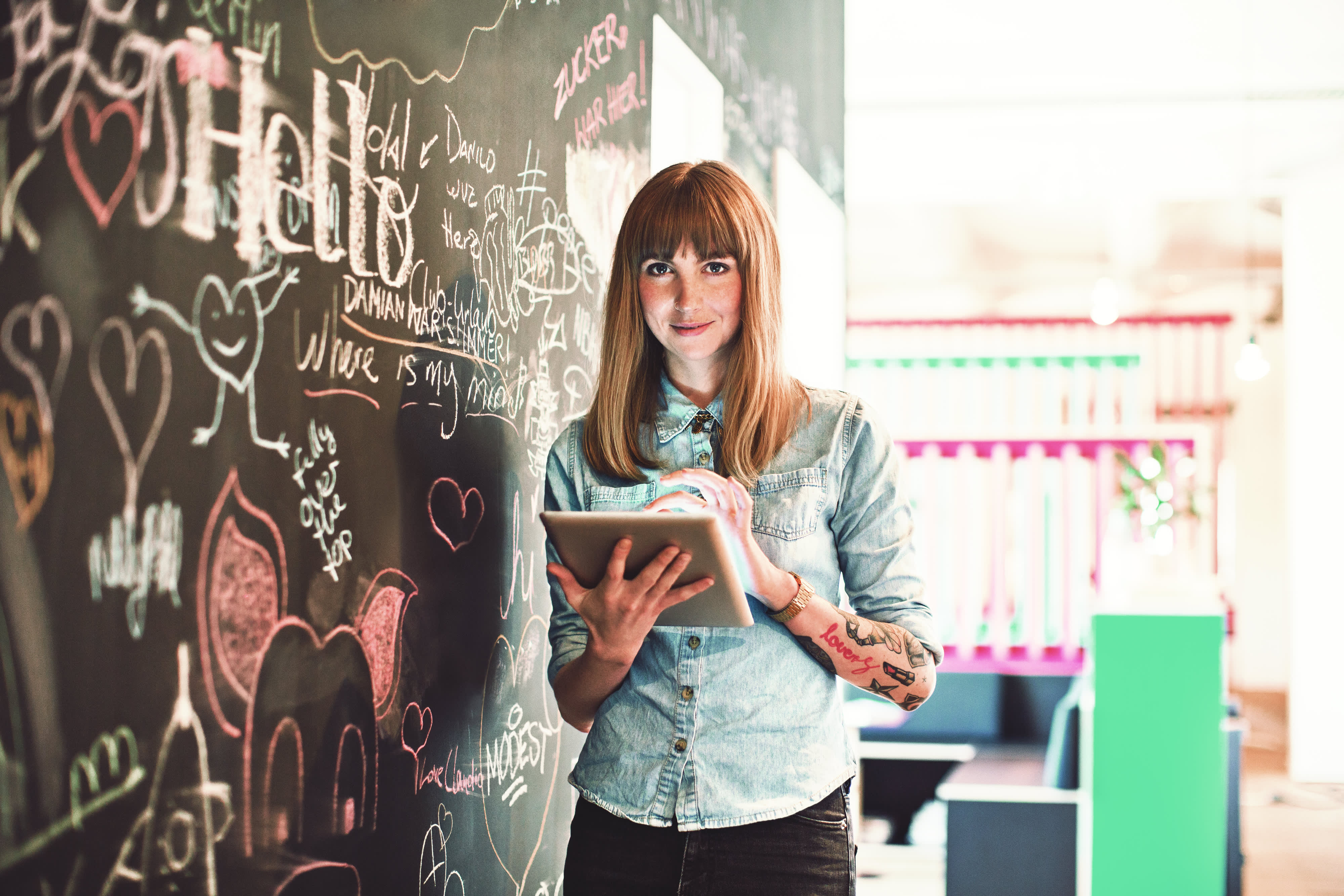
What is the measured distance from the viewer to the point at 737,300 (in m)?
1.43

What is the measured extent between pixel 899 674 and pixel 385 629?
60cm

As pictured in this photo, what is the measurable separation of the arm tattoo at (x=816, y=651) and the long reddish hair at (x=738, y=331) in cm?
20

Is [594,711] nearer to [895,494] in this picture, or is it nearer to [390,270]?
[895,494]

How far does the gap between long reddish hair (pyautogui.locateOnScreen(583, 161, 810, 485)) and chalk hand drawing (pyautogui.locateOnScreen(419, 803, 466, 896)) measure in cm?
51

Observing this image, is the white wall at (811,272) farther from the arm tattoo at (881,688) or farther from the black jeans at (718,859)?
the black jeans at (718,859)

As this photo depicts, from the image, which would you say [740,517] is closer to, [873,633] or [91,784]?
Result: [873,633]

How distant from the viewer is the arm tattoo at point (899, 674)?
1.37m

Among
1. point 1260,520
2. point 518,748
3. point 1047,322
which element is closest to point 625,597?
point 518,748

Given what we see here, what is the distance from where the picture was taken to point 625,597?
4.12ft

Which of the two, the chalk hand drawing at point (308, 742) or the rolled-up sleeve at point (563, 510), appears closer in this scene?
the chalk hand drawing at point (308, 742)

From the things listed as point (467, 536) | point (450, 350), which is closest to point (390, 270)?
point (450, 350)

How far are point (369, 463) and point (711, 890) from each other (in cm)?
61

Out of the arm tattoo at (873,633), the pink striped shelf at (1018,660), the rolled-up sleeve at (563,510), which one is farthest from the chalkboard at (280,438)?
the pink striped shelf at (1018,660)

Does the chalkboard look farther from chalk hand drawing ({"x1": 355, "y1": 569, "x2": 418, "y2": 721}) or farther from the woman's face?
the woman's face
